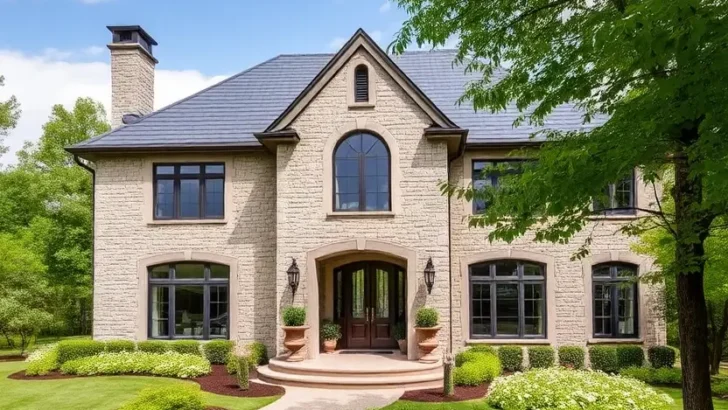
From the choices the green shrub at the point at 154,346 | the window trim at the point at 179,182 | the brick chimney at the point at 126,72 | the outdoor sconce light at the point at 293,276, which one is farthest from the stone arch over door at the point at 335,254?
the brick chimney at the point at 126,72

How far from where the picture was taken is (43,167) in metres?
34.8

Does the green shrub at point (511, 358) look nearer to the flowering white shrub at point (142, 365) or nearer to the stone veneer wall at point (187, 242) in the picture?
the stone veneer wall at point (187, 242)

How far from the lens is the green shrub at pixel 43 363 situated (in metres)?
13.9

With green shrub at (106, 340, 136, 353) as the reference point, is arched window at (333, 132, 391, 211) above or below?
above

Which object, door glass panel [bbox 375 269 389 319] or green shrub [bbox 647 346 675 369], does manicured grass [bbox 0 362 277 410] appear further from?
green shrub [bbox 647 346 675 369]

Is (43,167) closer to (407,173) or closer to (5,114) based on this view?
(5,114)

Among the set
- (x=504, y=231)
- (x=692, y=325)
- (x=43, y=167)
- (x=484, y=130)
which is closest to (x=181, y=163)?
(x=484, y=130)

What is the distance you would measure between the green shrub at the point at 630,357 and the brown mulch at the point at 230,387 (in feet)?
27.8

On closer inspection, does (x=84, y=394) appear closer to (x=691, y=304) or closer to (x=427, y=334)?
(x=427, y=334)

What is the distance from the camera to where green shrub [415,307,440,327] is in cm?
1330

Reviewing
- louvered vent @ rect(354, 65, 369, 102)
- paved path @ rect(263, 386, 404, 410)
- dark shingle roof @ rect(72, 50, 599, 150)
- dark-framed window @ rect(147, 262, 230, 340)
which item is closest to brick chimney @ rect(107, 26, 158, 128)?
dark shingle roof @ rect(72, 50, 599, 150)

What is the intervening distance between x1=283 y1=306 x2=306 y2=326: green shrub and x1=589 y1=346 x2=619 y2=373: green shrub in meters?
7.35

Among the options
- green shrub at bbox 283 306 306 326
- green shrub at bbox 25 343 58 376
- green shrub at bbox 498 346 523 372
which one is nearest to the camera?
green shrub at bbox 283 306 306 326

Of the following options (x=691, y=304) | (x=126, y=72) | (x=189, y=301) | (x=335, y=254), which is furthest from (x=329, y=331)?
(x=126, y=72)
